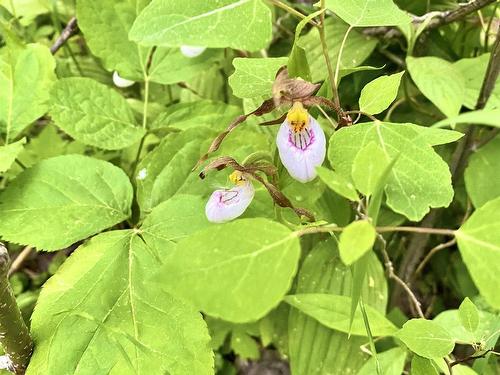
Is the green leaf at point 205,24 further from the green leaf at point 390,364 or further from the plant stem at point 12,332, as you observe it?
the green leaf at point 390,364

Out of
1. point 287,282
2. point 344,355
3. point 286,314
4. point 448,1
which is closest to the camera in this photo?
point 287,282

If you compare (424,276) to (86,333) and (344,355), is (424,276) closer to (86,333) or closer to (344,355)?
(344,355)

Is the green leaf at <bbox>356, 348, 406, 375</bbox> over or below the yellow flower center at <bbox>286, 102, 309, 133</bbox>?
below

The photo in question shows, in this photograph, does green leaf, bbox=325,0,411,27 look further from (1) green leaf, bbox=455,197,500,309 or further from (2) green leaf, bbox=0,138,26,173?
(2) green leaf, bbox=0,138,26,173

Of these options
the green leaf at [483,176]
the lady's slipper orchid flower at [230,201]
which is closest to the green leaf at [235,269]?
the lady's slipper orchid flower at [230,201]

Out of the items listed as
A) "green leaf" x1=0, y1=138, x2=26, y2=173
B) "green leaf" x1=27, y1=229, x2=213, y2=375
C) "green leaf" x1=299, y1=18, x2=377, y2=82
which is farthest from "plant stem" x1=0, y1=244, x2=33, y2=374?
"green leaf" x1=299, y1=18, x2=377, y2=82

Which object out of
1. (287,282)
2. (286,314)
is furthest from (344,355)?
(287,282)
